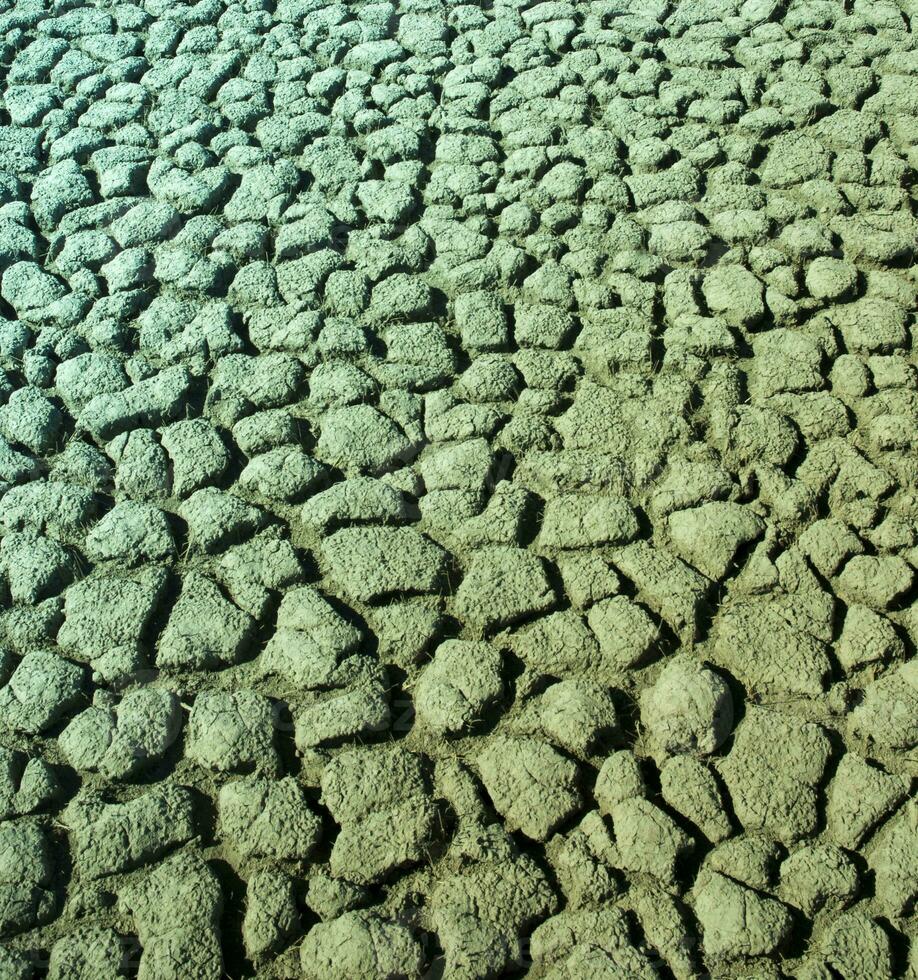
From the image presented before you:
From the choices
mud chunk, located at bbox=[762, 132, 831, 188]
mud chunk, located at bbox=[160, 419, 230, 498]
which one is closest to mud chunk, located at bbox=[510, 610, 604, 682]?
mud chunk, located at bbox=[160, 419, 230, 498]

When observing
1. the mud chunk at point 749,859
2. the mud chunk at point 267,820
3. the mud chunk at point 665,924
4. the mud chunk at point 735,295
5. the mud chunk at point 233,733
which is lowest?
the mud chunk at point 749,859

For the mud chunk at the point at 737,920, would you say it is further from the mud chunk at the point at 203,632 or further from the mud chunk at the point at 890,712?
the mud chunk at the point at 203,632

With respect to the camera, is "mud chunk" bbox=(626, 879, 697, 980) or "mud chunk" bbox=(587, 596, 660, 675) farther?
"mud chunk" bbox=(587, 596, 660, 675)

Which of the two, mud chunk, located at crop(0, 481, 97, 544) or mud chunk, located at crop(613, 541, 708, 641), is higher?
mud chunk, located at crop(0, 481, 97, 544)

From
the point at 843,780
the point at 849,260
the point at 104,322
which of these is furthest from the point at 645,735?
the point at 104,322

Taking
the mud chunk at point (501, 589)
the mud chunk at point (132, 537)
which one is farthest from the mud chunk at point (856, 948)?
the mud chunk at point (132, 537)

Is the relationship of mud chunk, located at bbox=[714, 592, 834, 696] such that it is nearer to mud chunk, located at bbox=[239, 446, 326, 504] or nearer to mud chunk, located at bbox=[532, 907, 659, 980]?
mud chunk, located at bbox=[532, 907, 659, 980]

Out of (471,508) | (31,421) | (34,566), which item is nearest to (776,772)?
(471,508)
